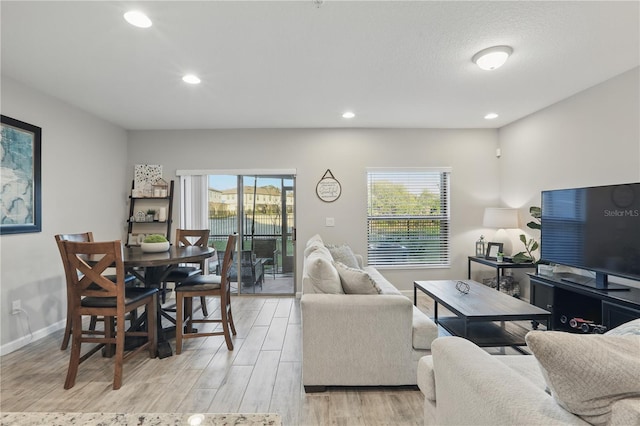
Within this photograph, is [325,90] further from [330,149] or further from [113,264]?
[113,264]

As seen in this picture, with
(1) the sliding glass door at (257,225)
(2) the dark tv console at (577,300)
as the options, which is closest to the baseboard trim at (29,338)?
(1) the sliding glass door at (257,225)

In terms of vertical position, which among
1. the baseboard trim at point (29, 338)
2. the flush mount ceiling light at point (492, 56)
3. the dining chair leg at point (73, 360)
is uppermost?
the flush mount ceiling light at point (492, 56)

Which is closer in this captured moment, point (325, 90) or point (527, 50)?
point (527, 50)

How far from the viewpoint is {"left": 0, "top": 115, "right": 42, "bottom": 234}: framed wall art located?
2889mm

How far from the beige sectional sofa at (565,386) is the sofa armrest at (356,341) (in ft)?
3.57

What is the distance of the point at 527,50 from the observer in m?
2.47

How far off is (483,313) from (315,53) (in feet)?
7.91

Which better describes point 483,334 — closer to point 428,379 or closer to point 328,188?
point 428,379

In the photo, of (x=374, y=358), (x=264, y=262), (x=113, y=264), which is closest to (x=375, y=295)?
(x=374, y=358)

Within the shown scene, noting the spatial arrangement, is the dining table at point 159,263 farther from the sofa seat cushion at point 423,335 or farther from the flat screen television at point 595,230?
the flat screen television at point 595,230

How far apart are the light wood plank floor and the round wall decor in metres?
2.25

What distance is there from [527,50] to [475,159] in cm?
253

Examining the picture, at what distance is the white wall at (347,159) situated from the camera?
4.79 m

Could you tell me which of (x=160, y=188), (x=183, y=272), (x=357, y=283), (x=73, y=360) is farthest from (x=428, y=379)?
(x=160, y=188)
